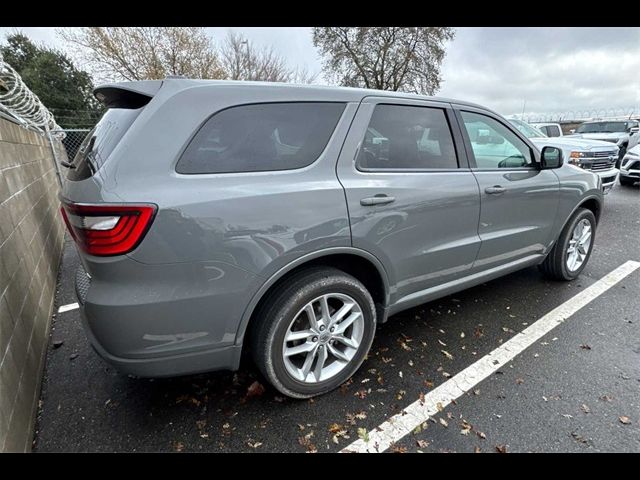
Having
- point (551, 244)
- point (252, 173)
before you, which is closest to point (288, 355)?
point (252, 173)

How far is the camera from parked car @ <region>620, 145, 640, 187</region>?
859 cm

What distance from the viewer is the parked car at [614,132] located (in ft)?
40.0

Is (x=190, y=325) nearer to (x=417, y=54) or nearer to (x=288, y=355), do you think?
(x=288, y=355)

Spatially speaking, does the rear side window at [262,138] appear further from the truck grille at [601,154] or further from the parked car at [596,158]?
the truck grille at [601,154]

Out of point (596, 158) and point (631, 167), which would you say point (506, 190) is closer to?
point (596, 158)

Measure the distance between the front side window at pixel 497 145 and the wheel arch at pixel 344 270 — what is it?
1.39 meters

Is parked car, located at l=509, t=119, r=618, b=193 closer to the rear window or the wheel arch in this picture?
the wheel arch

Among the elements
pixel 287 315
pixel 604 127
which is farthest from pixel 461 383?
pixel 604 127

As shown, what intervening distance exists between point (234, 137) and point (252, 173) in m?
0.20

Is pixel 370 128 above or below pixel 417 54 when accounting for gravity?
below

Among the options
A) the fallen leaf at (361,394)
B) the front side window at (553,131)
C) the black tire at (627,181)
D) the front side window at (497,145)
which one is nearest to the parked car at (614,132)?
the front side window at (553,131)

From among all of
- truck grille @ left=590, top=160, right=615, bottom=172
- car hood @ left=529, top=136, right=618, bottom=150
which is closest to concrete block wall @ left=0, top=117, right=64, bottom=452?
car hood @ left=529, top=136, right=618, bottom=150

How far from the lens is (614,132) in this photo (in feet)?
43.8

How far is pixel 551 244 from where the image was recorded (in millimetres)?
3391
